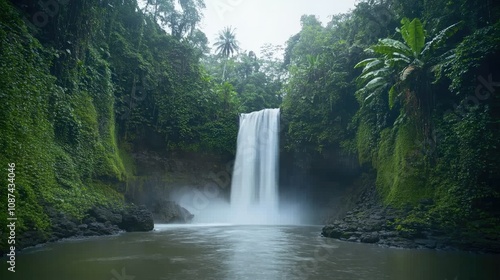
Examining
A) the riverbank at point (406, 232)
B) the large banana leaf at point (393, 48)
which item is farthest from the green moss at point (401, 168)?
the large banana leaf at point (393, 48)

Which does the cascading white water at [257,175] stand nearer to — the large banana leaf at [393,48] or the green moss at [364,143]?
the green moss at [364,143]

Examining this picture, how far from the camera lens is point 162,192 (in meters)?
21.6

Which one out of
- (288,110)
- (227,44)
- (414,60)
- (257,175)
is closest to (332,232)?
(414,60)

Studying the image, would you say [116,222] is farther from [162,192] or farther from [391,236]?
[391,236]

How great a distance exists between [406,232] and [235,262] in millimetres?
6489

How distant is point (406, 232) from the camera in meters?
10.9

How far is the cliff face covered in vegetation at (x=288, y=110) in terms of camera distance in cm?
1088

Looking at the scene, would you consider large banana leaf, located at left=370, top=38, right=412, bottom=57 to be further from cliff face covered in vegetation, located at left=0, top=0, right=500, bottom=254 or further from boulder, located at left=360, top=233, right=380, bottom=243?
boulder, located at left=360, top=233, right=380, bottom=243

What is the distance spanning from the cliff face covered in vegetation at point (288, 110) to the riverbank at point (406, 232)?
4.3 inches

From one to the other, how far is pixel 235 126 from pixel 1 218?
18060 millimetres

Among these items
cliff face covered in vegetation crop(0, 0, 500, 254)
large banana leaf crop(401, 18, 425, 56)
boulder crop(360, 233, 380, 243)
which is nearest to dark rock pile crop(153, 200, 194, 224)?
cliff face covered in vegetation crop(0, 0, 500, 254)

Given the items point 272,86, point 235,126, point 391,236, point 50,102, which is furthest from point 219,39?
point 391,236

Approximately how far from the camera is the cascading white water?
2358 centimetres

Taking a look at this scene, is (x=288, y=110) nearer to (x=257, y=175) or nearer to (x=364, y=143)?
(x=257, y=175)
